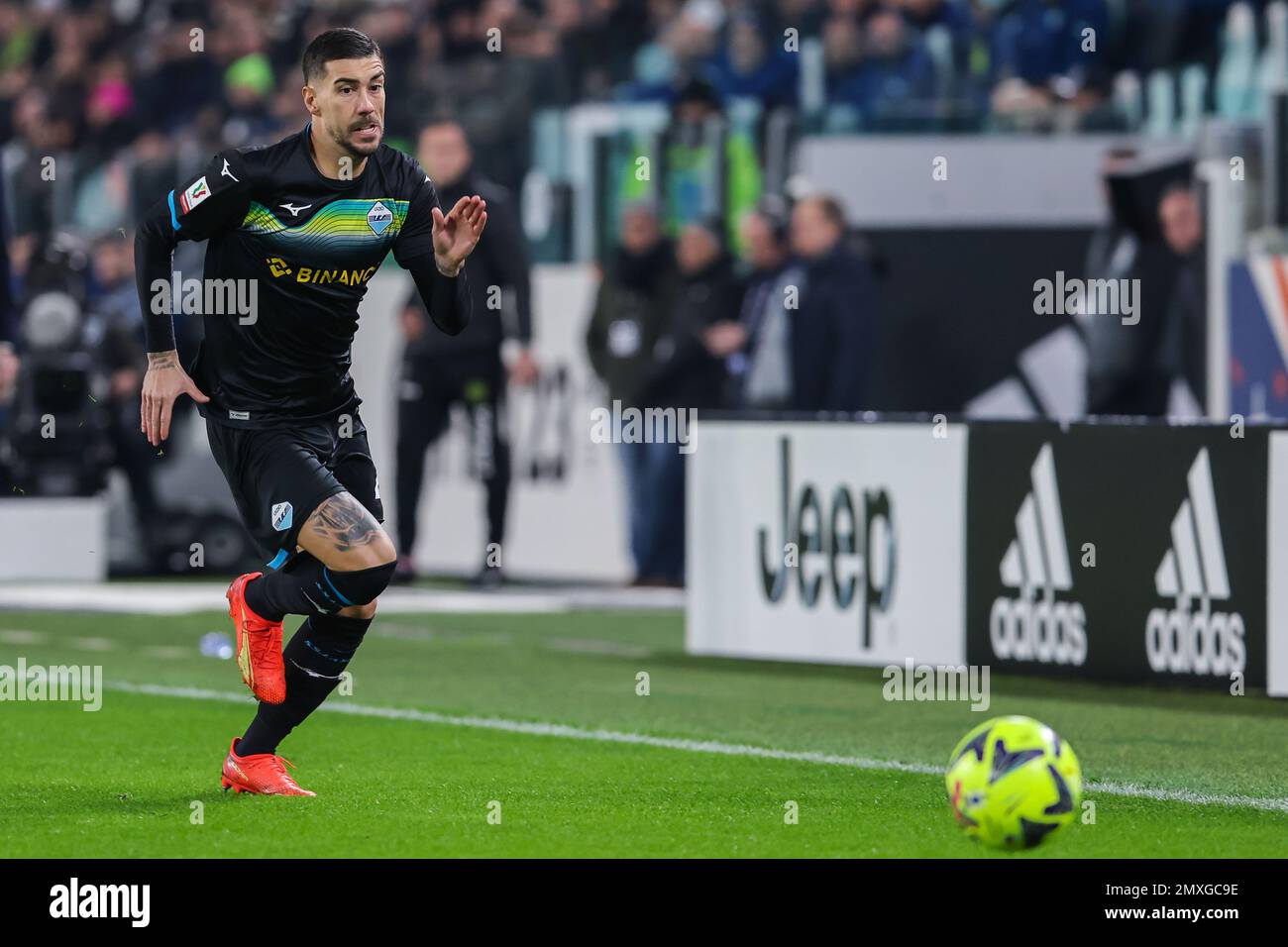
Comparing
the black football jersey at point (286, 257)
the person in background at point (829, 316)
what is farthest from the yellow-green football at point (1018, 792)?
the person in background at point (829, 316)

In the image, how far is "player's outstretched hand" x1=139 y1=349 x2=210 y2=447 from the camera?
7.50 meters

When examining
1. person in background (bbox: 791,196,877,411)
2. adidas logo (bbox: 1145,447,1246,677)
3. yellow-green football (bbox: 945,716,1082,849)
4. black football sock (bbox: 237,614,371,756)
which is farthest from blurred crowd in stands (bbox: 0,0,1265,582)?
yellow-green football (bbox: 945,716,1082,849)

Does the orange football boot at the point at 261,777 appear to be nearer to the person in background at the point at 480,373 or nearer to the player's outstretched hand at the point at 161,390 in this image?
the player's outstretched hand at the point at 161,390

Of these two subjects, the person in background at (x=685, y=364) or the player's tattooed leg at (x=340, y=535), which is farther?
the person in background at (x=685, y=364)

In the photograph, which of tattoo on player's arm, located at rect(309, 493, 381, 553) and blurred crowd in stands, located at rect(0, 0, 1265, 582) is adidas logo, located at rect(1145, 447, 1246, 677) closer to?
tattoo on player's arm, located at rect(309, 493, 381, 553)

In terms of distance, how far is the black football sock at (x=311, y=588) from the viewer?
296 inches

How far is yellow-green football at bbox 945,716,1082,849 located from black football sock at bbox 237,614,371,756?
1994 millimetres

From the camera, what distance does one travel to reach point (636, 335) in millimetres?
16781

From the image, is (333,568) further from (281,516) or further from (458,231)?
(458,231)

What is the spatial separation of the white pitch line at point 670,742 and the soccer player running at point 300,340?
176 cm

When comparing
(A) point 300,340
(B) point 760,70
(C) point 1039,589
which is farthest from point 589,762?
(B) point 760,70

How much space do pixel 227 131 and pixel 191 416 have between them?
18.2 feet
